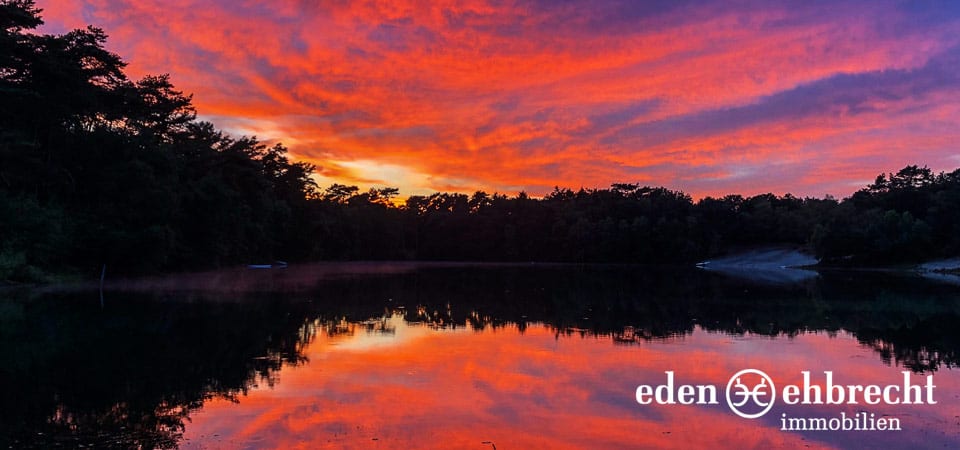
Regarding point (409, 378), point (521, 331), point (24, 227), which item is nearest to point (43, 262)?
point (24, 227)

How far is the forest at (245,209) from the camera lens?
105 feet

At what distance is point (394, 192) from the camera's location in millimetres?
119312

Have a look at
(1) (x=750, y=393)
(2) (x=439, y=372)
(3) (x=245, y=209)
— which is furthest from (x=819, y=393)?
(3) (x=245, y=209)

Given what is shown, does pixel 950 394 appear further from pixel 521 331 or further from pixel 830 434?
pixel 521 331

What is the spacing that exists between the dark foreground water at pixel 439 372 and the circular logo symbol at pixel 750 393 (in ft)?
0.25

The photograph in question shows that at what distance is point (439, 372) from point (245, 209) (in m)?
48.6

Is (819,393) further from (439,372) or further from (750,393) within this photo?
(439,372)

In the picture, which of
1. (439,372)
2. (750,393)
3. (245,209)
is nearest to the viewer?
(750,393)

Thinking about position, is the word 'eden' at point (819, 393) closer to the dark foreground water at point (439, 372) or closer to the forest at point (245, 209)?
the dark foreground water at point (439, 372)

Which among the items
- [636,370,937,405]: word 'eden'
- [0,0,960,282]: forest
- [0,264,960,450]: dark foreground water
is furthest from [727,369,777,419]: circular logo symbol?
[0,0,960,282]: forest

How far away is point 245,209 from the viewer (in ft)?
183

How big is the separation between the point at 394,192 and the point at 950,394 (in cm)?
11205

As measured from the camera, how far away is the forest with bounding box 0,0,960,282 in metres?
32.1

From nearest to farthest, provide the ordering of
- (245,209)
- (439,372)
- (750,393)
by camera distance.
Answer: (750,393) → (439,372) → (245,209)
